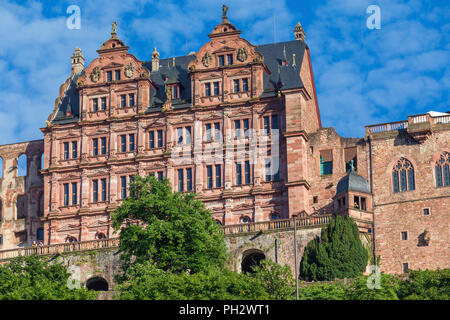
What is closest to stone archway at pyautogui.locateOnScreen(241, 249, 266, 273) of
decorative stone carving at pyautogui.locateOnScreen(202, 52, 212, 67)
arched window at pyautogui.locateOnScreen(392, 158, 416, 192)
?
arched window at pyautogui.locateOnScreen(392, 158, 416, 192)

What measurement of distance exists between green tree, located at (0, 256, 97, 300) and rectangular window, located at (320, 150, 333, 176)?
25.3 metres

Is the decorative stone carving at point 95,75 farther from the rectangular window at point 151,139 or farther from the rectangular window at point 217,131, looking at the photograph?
the rectangular window at point 217,131

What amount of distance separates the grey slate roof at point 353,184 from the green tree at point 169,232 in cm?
1404

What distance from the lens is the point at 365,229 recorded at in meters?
100

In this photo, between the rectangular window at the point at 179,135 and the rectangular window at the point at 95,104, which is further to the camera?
the rectangular window at the point at 95,104

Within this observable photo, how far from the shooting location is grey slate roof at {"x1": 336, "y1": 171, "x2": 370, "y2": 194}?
331 ft

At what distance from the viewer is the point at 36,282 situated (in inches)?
3442

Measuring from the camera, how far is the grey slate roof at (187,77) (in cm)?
10806

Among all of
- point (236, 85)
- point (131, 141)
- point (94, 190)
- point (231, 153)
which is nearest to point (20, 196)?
point (94, 190)

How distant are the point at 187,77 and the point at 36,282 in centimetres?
3285

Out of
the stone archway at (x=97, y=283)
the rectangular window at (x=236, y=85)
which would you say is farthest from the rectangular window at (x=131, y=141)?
the stone archway at (x=97, y=283)

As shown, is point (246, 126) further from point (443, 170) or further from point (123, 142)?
point (443, 170)

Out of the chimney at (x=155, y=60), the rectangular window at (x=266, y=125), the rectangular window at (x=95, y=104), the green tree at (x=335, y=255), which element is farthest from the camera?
the chimney at (x=155, y=60)
